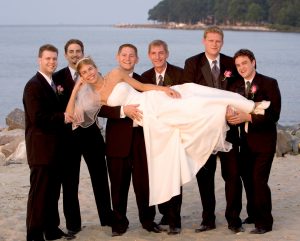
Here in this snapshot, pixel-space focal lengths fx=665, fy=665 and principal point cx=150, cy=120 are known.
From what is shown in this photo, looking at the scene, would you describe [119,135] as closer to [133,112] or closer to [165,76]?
[133,112]

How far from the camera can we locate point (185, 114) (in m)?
6.98

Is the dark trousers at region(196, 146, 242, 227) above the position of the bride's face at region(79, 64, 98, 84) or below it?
below

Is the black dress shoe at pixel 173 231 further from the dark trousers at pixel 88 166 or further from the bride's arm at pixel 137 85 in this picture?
the bride's arm at pixel 137 85

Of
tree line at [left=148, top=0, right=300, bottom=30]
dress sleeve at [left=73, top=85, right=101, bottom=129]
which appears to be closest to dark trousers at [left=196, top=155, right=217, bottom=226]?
Result: dress sleeve at [left=73, top=85, right=101, bottom=129]

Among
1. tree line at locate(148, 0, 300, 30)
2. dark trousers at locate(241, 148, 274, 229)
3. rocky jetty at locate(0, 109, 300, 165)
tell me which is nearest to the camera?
dark trousers at locate(241, 148, 274, 229)

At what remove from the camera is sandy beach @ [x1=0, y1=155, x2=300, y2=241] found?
24.4 ft

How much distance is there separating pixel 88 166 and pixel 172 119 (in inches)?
47.7

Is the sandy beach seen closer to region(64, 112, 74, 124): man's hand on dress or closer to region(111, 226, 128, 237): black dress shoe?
region(111, 226, 128, 237): black dress shoe

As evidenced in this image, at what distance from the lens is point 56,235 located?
7.48 metres

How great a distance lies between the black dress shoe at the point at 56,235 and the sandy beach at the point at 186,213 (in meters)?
0.12

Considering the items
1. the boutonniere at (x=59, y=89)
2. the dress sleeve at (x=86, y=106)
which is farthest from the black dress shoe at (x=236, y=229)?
the boutonniere at (x=59, y=89)

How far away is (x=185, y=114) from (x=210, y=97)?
0.32 m

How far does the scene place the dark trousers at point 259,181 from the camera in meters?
7.25

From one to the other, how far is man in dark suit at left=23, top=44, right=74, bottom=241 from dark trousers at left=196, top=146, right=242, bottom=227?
162cm
